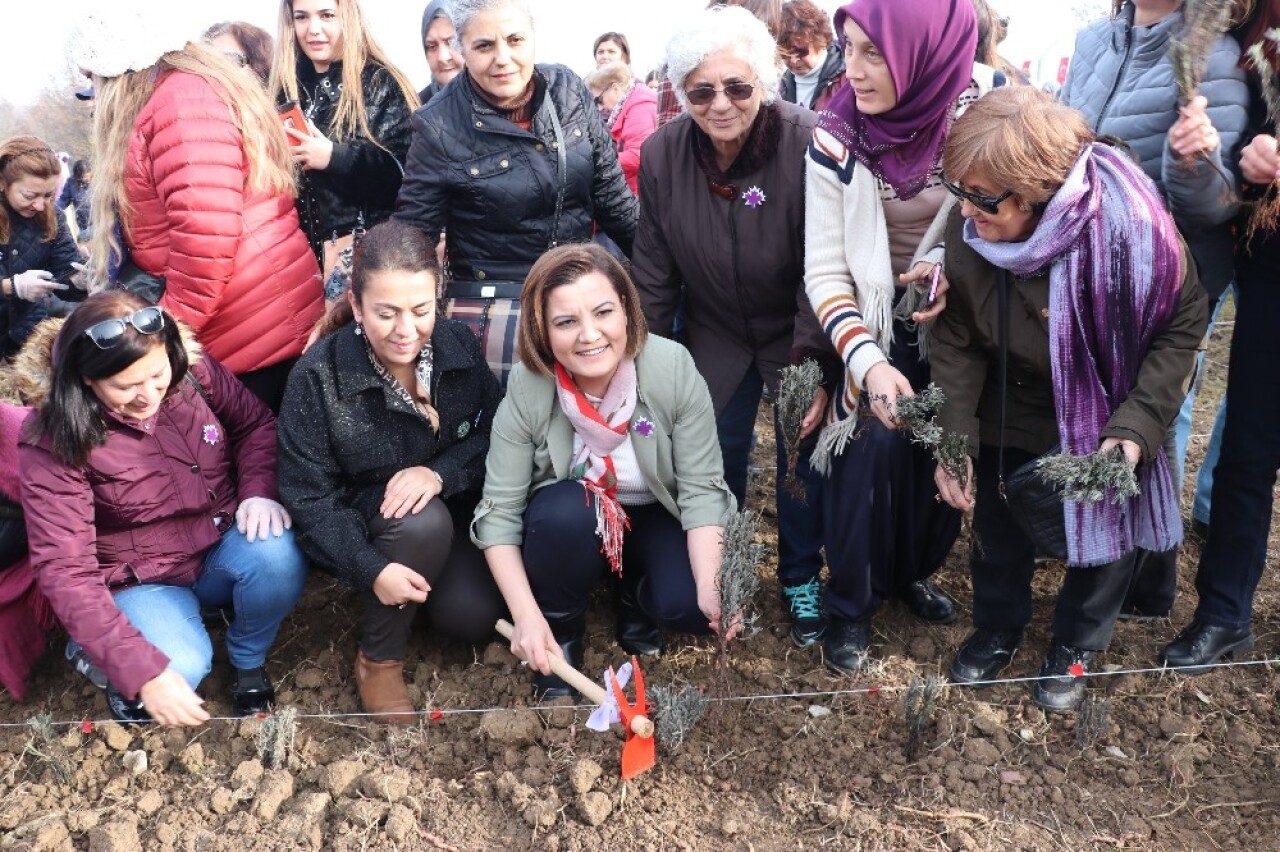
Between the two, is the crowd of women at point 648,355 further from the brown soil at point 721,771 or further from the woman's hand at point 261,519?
the brown soil at point 721,771

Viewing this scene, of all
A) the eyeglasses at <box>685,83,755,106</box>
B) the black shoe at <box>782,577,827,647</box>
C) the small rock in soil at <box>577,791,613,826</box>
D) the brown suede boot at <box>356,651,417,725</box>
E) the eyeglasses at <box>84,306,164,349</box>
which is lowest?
the brown suede boot at <box>356,651,417,725</box>

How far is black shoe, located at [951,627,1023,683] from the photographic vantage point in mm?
3033

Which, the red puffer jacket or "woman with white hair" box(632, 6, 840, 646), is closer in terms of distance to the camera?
"woman with white hair" box(632, 6, 840, 646)

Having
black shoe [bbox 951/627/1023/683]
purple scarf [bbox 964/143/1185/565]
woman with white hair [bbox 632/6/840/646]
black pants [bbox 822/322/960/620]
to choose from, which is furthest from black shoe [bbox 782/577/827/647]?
purple scarf [bbox 964/143/1185/565]

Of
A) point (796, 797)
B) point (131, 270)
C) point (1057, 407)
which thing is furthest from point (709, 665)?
Result: point (131, 270)

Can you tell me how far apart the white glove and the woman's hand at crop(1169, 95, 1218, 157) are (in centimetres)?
593

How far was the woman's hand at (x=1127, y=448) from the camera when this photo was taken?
246 cm

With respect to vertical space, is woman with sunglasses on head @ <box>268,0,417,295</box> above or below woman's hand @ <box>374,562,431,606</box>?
above

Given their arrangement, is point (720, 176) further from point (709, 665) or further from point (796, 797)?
point (796, 797)

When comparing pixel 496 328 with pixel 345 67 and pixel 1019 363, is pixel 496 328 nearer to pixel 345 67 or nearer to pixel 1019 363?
pixel 345 67

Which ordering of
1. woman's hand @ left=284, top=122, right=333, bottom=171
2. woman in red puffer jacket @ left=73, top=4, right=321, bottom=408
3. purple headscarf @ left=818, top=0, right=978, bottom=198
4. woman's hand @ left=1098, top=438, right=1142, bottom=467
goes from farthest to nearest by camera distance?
woman's hand @ left=284, top=122, right=333, bottom=171, woman in red puffer jacket @ left=73, top=4, right=321, bottom=408, purple headscarf @ left=818, top=0, right=978, bottom=198, woman's hand @ left=1098, top=438, right=1142, bottom=467

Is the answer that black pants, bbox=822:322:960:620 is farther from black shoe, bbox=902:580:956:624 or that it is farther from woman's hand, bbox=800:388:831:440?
black shoe, bbox=902:580:956:624

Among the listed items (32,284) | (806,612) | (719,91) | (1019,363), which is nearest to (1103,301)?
(1019,363)

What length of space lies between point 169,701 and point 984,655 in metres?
2.37
